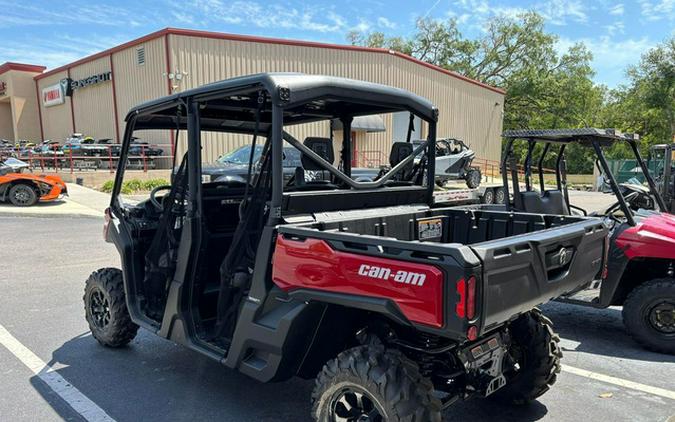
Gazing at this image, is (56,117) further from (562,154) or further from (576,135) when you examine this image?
(576,135)

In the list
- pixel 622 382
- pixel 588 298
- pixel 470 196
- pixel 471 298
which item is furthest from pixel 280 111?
pixel 470 196

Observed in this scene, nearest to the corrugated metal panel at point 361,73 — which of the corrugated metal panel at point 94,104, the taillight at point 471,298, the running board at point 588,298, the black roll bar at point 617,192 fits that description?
the corrugated metal panel at point 94,104

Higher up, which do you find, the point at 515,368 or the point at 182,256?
the point at 182,256

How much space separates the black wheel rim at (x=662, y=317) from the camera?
175 inches

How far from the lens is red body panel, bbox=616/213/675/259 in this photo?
14.7ft

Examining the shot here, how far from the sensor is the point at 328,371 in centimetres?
266

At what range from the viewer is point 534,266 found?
8.13ft

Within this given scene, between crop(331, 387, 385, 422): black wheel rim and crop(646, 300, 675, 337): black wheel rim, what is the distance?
327 centimetres

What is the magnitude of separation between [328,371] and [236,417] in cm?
105

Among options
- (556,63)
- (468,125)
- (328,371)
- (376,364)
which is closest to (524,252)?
(376,364)

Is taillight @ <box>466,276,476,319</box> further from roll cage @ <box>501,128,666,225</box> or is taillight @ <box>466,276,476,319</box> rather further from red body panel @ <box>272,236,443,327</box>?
roll cage @ <box>501,128,666,225</box>

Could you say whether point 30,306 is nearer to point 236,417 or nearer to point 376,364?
point 236,417

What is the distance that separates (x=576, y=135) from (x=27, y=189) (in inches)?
546

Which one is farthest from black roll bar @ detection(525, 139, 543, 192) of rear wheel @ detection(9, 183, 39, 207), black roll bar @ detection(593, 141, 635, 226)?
rear wheel @ detection(9, 183, 39, 207)
